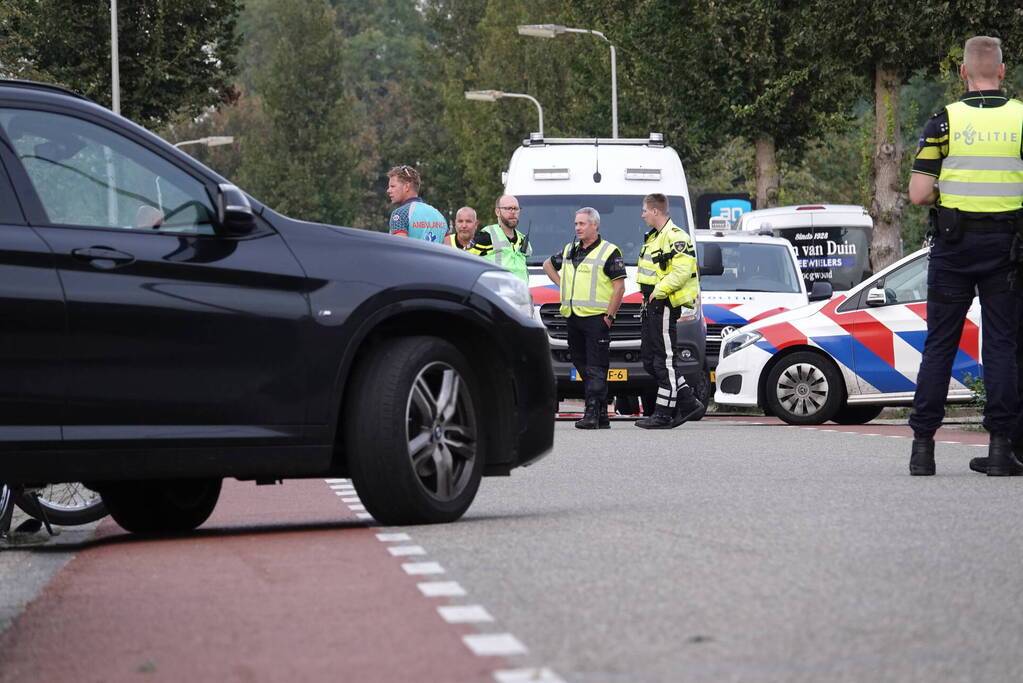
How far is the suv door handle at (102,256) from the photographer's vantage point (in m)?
8.20

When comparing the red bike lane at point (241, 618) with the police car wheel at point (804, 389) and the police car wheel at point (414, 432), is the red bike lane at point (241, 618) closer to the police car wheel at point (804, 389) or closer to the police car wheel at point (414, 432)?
the police car wheel at point (414, 432)

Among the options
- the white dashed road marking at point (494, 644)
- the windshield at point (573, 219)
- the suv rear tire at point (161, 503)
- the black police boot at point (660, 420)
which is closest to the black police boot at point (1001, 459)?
the suv rear tire at point (161, 503)

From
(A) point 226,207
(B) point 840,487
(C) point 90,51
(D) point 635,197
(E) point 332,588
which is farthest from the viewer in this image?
(C) point 90,51

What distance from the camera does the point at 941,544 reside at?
7816 mm

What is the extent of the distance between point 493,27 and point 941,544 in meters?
80.5

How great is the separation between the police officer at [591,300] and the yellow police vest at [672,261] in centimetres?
36

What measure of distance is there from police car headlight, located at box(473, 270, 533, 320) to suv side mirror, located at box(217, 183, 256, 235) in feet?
3.54

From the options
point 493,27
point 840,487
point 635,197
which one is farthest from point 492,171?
point 840,487

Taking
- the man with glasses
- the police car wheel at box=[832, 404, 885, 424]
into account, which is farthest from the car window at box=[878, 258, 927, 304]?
the man with glasses

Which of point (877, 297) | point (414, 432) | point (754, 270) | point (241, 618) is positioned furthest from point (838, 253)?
point (241, 618)

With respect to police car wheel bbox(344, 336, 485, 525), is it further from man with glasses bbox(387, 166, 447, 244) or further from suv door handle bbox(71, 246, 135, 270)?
man with glasses bbox(387, 166, 447, 244)

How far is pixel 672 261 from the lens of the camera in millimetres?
18391

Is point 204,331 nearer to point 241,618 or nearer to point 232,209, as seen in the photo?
point 232,209

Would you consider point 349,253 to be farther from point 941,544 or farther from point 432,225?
point 432,225
